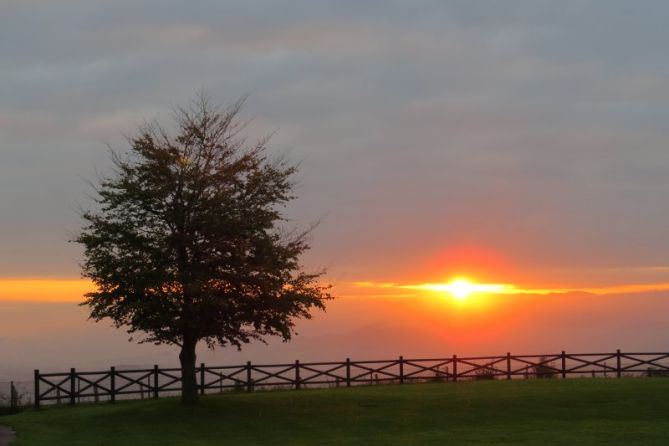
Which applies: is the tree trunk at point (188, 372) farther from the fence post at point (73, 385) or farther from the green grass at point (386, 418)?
the fence post at point (73, 385)

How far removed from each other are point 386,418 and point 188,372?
10132 millimetres

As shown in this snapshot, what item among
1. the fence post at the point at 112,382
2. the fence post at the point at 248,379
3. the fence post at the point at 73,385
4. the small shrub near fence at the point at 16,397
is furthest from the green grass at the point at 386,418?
the fence post at the point at 248,379

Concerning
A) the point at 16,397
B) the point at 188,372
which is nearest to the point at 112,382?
the point at 16,397

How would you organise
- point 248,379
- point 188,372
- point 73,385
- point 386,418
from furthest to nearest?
point 248,379
point 73,385
point 188,372
point 386,418

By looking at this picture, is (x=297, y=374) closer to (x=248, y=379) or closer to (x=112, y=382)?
(x=248, y=379)

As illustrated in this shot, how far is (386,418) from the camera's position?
35719 mm

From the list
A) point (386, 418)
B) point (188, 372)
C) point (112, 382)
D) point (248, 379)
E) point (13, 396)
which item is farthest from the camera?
point (248, 379)

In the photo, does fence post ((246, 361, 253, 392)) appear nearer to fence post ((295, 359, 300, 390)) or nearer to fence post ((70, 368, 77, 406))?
fence post ((295, 359, 300, 390))

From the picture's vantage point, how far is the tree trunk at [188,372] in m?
40.0

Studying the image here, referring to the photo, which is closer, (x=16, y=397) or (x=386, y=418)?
(x=386, y=418)

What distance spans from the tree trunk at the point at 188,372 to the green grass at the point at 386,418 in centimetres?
68

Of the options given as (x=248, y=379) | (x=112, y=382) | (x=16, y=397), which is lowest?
(x=16, y=397)

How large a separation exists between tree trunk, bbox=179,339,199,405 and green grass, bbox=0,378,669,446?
68 cm

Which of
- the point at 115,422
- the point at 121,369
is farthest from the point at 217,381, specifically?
the point at 115,422
